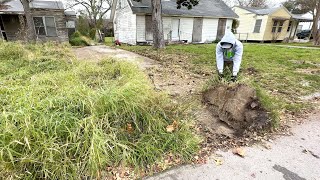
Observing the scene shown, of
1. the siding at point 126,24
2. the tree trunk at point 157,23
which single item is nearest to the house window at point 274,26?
the siding at point 126,24

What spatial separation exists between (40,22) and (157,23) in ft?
26.9

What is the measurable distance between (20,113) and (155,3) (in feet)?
31.4

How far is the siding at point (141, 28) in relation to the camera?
13914 mm

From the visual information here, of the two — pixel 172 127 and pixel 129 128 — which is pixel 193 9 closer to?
pixel 172 127

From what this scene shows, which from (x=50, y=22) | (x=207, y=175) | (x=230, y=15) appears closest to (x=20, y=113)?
(x=207, y=175)

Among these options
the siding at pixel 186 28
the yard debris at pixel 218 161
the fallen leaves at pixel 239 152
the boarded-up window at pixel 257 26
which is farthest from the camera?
the boarded-up window at pixel 257 26

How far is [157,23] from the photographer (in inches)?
416

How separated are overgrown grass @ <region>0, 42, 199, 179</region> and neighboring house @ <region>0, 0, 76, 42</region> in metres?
12.2

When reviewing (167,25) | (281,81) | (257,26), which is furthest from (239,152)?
(257,26)

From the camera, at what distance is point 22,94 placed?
2.36m

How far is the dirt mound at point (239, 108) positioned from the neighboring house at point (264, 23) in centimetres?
1873

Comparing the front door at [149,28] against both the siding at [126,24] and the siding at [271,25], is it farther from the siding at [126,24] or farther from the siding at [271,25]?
the siding at [271,25]

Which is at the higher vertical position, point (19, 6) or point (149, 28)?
point (19, 6)

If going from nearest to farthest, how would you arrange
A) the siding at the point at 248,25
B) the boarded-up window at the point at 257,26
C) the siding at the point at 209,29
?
the siding at the point at 209,29 → the siding at the point at 248,25 → the boarded-up window at the point at 257,26
